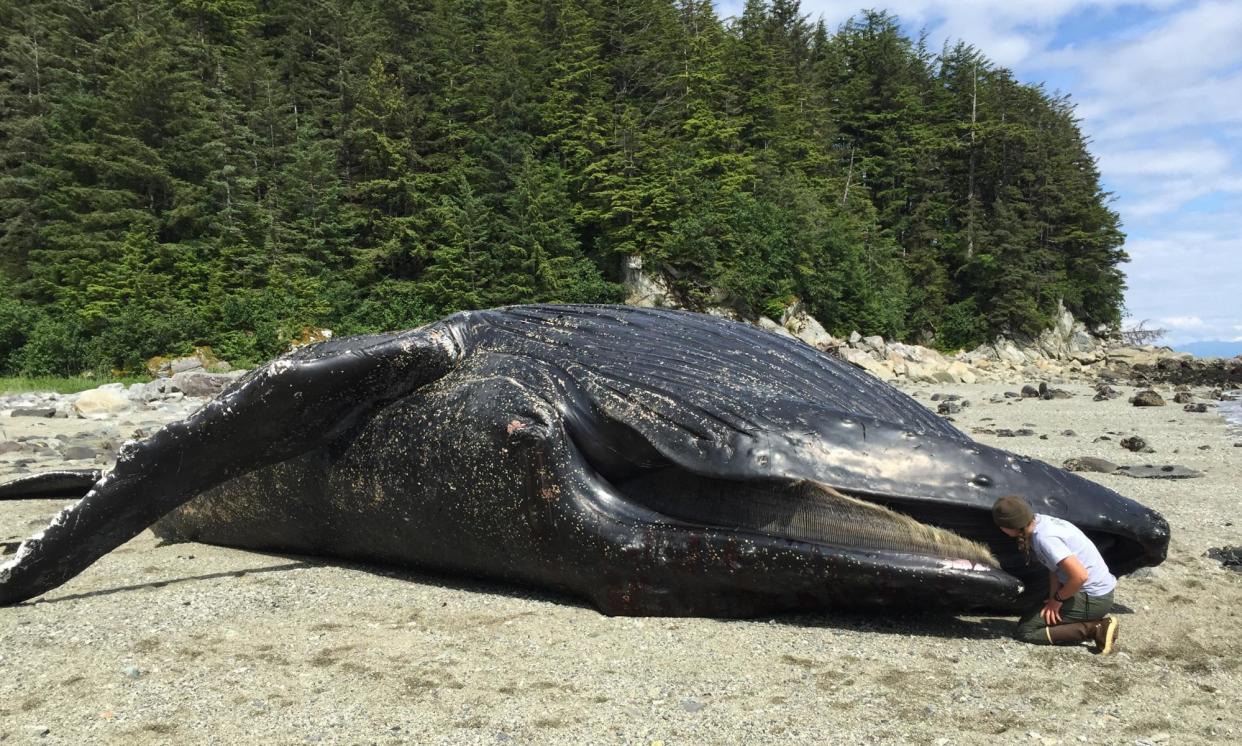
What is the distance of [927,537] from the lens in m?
3.74

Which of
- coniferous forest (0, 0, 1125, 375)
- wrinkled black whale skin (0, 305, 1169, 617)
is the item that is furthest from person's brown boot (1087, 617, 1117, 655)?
coniferous forest (0, 0, 1125, 375)

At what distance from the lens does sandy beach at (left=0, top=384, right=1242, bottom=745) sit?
2.86 meters

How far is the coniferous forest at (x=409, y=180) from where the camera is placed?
118ft

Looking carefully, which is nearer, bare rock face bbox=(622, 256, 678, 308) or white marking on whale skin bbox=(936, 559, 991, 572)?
white marking on whale skin bbox=(936, 559, 991, 572)

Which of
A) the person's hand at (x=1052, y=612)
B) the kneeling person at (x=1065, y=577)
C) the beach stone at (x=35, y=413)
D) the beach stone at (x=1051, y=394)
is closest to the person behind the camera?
the kneeling person at (x=1065, y=577)

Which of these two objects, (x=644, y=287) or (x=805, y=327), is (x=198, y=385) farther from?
(x=805, y=327)

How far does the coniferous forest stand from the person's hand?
115 feet

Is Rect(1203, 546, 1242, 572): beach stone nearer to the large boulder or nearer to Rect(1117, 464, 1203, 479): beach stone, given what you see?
Rect(1117, 464, 1203, 479): beach stone

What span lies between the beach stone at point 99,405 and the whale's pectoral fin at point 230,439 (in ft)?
44.6

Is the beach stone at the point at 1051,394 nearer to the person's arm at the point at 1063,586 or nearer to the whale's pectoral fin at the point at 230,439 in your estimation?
the person's arm at the point at 1063,586

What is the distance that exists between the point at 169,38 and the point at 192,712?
161 feet

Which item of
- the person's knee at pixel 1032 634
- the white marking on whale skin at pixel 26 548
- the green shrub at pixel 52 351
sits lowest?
the green shrub at pixel 52 351

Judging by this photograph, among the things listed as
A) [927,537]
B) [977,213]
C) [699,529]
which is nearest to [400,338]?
[699,529]

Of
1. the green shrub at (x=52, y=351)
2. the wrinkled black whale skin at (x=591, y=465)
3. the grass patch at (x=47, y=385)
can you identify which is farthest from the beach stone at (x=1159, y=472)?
the green shrub at (x=52, y=351)
